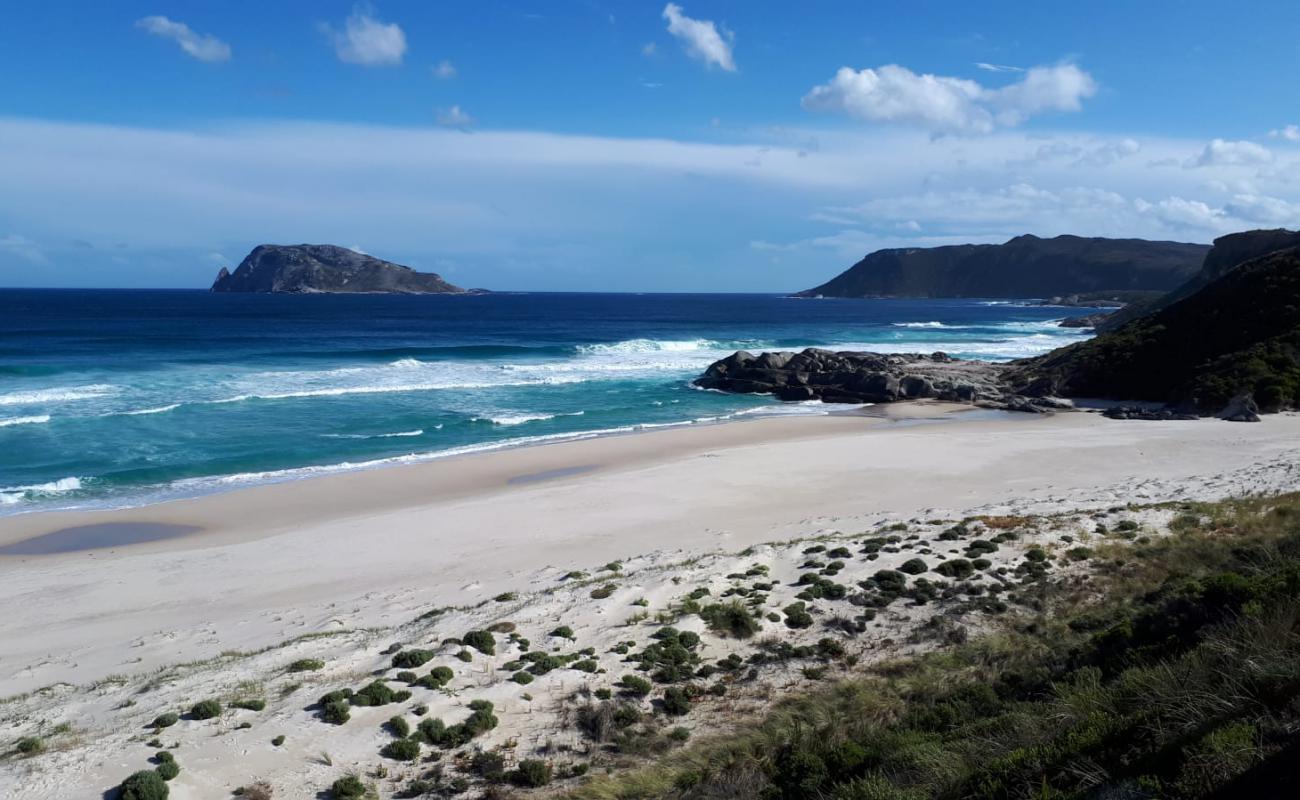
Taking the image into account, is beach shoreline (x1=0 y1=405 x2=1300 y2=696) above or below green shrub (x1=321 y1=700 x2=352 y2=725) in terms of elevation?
below

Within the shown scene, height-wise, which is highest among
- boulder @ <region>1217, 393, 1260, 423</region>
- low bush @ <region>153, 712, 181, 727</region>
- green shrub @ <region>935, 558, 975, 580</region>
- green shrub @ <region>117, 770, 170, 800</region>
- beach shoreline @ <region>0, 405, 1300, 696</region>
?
boulder @ <region>1217, 393, 1260, 423</region>

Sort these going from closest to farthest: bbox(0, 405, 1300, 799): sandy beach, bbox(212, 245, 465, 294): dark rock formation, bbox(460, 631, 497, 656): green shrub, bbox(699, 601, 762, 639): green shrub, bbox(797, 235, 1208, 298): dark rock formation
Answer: bbox(460, 631, 497, 656): green shrub < bbox(699, 601, 762, 639): green shrub < bbox(0, 405, 1300, 799): sandy beach < bbox(797, 235, 1208, 298): dark rock formation < bbox(212, 245, 465, 294): dark rock formation

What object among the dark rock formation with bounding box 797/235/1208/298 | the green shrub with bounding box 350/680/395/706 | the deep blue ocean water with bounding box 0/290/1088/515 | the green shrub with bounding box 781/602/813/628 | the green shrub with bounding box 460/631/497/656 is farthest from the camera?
the dark rock formation with bounding box 797/235/1208/298

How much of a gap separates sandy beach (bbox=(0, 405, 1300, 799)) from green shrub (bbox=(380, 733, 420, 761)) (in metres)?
0.20

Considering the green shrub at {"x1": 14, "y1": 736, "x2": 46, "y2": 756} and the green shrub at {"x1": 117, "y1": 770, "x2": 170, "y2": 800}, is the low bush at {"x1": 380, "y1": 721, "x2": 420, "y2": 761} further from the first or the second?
the green shrub at {"x1": 14, "y1": 736, "x2": 46, "y2": 756}

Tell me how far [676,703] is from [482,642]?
259 centimetres

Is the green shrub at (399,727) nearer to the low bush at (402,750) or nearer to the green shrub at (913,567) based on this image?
the low bush at (402,750)

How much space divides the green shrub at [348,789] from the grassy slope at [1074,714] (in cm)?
187

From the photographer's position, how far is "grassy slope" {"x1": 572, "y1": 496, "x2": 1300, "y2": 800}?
473cm

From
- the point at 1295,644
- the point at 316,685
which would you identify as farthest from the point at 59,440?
the point at 1295,644

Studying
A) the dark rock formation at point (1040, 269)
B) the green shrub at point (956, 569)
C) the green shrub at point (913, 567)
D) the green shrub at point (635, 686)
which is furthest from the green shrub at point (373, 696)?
the dark rock formation at point (1040, 269)

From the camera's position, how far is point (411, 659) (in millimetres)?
9555

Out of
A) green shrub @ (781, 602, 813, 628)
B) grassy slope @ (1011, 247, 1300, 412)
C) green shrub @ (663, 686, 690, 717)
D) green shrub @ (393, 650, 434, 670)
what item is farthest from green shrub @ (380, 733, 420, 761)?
grassy slope @ (1011, 247, 1300, 412)

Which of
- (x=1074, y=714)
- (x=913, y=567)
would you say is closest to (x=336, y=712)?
(x=1074, y=714)
